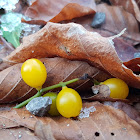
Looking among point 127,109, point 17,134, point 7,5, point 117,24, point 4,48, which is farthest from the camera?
point 7,5

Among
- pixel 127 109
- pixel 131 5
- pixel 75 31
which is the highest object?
pixel 75 31

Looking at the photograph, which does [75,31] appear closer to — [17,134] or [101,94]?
[101,94]

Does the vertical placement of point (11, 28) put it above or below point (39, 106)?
above

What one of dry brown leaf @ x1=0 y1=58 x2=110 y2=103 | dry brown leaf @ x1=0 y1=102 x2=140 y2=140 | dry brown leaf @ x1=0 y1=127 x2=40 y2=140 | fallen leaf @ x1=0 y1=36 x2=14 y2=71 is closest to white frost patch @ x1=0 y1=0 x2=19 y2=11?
fallen leaf @ x1=0 y1=36 x2=14 y2=71

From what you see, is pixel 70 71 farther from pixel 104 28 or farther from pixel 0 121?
pixel 104 28

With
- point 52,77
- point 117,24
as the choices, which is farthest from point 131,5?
point 52,77

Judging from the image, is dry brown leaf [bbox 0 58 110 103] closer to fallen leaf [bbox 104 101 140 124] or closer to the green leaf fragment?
fallen leaf [bbox 104 101 140 124]

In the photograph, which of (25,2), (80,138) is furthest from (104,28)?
(80,138)

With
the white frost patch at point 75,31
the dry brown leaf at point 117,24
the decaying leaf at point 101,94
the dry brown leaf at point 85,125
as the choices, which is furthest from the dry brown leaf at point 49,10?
the dry brown leaf at point 85,125
